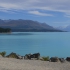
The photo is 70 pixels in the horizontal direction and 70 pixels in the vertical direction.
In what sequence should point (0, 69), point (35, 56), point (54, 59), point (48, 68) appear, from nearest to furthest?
point (0, 69), point (48, 68), point (54, 59), point (35, 56)

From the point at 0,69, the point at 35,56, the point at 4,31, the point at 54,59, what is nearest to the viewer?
the point at 0,69

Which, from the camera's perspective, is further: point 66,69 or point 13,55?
point 13,55

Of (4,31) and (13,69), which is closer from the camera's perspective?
(13,69)

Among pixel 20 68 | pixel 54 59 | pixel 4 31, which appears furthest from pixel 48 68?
pixel 4 31

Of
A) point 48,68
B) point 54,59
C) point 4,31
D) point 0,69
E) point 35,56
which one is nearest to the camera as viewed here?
point 0,69

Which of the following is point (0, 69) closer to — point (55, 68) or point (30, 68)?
point (30, 68)

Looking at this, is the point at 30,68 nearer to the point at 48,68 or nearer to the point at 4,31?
the point at 48,68

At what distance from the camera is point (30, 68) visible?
45.4 ft

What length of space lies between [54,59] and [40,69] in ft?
14.6

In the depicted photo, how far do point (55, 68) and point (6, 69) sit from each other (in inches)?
108

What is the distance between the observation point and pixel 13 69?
13.3 m

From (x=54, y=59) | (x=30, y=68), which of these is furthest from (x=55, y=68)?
(x=54, y=59)

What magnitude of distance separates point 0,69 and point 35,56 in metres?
7.71

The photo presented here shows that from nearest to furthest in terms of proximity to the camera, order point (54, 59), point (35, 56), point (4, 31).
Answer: point (54, 59)
point (35, 56)
point (4, 31)
